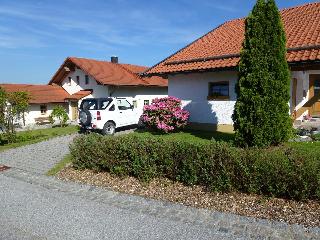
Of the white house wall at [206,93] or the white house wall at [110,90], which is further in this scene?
the white house wall at [110,90]

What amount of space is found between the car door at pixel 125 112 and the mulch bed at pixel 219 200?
890 cm

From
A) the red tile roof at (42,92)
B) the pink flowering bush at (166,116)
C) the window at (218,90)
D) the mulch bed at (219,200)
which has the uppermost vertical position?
the red tile roof at (42,92)

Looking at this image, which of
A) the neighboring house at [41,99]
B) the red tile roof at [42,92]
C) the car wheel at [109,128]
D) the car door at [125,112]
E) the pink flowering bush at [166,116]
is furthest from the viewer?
the red tile roof at [42,92]

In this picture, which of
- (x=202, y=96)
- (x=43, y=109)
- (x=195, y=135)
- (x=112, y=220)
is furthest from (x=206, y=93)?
(x=43, y=109)

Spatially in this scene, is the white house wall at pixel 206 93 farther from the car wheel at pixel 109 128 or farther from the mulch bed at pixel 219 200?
the mulch bed at pixel 219 200

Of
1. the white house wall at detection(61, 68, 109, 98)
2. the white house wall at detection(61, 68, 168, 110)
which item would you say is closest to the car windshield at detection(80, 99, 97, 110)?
the white house wall at detection(61, 68, 168, 110)

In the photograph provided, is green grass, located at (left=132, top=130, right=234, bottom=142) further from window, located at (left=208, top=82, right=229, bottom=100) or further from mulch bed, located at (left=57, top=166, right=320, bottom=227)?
mulch bed, located at (left=57, top=166, right=320, bottom=227)

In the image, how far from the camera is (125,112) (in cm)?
1764

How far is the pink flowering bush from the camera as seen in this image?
47.8 ft

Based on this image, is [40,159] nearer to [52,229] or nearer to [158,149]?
[158,149]

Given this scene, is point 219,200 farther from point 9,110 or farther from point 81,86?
point 81,86

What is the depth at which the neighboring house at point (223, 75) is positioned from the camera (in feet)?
45.5

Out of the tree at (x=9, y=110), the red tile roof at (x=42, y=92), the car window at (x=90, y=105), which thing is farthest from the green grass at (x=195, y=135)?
the red tile roof at (x=42, y=92)

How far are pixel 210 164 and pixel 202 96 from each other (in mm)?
8965
